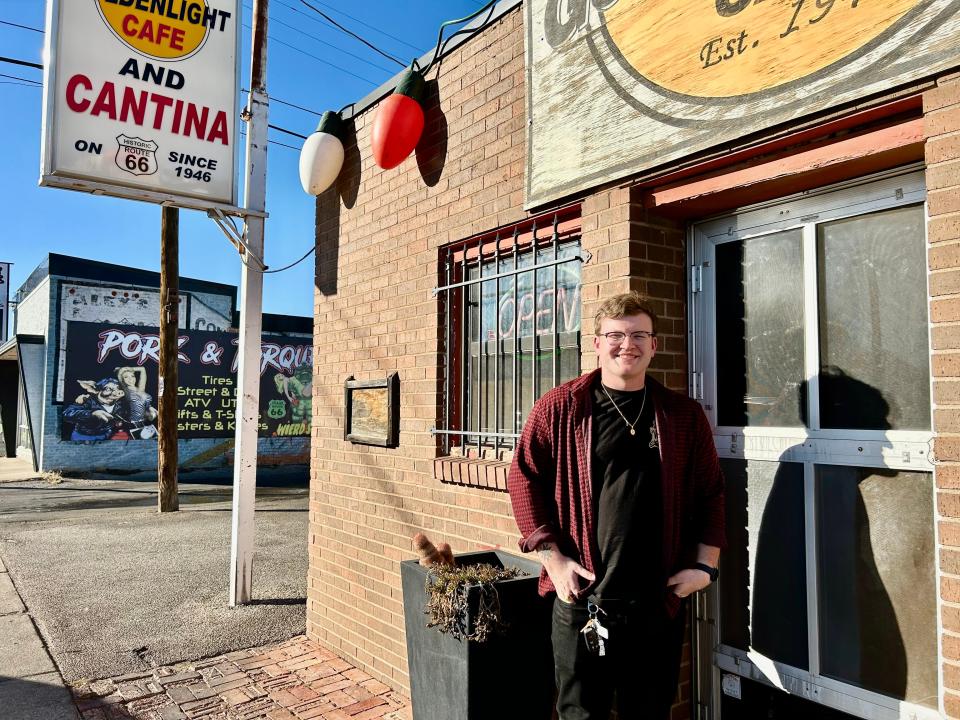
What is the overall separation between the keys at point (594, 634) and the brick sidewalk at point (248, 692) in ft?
6.47

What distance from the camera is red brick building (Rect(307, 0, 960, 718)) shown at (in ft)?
7.73

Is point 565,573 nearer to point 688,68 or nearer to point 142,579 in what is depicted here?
point 688,68

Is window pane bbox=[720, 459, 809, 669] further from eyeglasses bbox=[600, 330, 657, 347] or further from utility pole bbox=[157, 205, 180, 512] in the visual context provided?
utility pole bbox=[157, 205, 180, 512]

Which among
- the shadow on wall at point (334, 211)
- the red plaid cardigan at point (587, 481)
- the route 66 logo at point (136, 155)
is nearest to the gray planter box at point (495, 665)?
the red plaid cardigan at point (587, 481)

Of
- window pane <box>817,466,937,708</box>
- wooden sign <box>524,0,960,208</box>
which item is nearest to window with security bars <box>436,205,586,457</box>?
wooden sign <box>524,0,960,208</box>

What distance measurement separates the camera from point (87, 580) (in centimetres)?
716

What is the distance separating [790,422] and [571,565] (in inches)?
42.6

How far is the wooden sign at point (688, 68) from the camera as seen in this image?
2.27 meters

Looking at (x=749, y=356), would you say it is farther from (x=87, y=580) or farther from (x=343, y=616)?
(x=87, y=580)

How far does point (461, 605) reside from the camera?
110 inches

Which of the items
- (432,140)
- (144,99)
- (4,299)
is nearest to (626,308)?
(432,140)

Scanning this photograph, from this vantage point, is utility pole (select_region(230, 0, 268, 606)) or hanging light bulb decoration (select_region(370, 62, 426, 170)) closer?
hanging light bulb decoration (select_region(370, 62, 426, 170))

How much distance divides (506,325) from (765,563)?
1.80 meters

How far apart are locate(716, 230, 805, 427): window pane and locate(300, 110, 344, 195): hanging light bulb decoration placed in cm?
301
